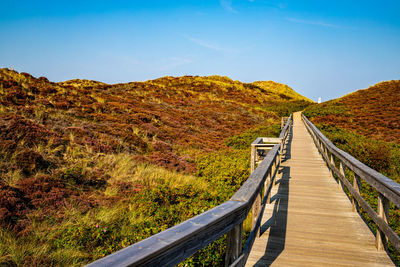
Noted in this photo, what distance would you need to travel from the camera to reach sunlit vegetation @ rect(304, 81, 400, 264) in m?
8.89

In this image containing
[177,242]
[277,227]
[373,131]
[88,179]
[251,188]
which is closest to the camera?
[177,242]

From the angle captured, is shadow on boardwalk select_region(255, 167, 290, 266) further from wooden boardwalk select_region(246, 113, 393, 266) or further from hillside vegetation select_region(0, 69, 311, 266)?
hillside vegetation select_region(0, 69, 311, 266)

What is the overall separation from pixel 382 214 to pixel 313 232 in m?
1.01

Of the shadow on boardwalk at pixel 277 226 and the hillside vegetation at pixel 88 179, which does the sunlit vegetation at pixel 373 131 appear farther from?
the hillside vegetation at pixel 88 179

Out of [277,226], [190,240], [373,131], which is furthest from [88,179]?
[373,131]

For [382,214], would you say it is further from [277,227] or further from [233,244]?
[233,244]

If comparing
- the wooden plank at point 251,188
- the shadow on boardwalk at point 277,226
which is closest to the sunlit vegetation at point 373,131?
the shadow on boardwalk at point 277,226

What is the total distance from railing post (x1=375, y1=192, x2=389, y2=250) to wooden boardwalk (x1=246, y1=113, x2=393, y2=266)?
9 cm

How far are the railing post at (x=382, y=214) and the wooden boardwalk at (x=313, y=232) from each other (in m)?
0.09

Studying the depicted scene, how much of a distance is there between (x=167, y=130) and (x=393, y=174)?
1031 cm

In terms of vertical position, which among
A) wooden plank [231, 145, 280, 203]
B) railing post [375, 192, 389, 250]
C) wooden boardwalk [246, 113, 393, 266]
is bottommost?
wooden boardwalk [246, 113, 393, 266]

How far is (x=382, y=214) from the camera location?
301 cm

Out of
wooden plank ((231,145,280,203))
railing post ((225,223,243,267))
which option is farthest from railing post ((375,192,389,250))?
railing post ((225,223,243,267))

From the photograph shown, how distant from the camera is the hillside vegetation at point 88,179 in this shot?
3.92 meters
